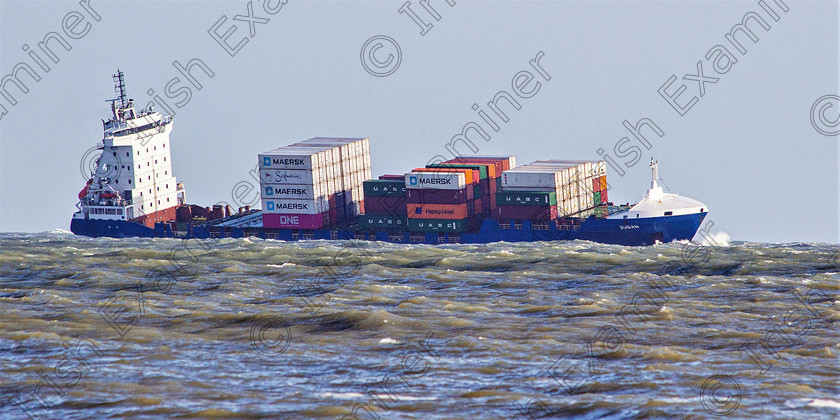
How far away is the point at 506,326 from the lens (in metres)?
41.3

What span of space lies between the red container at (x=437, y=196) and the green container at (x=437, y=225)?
1.23 metres

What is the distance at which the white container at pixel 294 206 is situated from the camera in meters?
72.8

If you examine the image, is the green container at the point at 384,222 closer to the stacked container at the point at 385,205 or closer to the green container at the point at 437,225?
the stacked container at the point at 385,205

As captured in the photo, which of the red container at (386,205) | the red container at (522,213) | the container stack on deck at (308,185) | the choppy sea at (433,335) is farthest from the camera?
the container stack on deck at (308,185)

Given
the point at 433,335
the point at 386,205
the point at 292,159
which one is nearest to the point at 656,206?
the point at 386,205

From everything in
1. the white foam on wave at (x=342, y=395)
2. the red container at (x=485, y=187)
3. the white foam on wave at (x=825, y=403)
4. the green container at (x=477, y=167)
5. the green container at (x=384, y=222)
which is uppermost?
the green container at (x=477, y=167)

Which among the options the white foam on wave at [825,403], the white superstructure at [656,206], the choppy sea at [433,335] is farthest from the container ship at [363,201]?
the white foam on wave at [825,403]

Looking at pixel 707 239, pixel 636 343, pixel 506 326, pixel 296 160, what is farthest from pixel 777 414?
pixel 296 160

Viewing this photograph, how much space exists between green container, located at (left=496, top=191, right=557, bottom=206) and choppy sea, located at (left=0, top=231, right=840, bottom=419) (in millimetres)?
5834

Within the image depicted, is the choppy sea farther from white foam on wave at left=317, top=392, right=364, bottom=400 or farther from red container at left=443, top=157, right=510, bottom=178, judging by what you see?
red container at left=443, top=157, right=510, bottom=178

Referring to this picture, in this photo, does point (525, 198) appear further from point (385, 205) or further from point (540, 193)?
point (385, 205)

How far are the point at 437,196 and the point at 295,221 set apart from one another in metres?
11.1

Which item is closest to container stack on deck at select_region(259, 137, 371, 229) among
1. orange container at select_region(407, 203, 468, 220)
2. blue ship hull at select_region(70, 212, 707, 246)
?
blue ship hull at select_region(70, 212, 707, 246)

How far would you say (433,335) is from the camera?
132 feet
